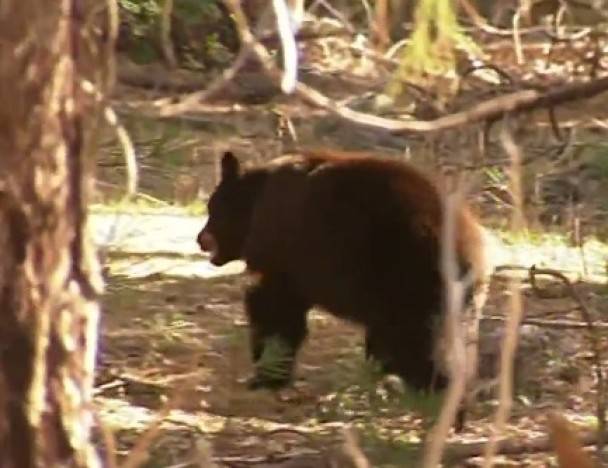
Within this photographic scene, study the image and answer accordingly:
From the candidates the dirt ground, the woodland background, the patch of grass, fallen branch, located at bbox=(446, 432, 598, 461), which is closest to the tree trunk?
the woodland background

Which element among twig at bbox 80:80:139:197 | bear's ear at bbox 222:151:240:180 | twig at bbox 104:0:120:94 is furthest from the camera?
bear's ear at bbox 222:151:240:180

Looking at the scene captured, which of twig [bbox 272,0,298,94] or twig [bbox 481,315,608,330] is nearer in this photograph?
twig [bbox 272,0,298,94]

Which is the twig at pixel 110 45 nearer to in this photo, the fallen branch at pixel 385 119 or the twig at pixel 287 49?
the fallen branch at pixel 385 119

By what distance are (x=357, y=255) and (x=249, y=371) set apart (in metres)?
0.73

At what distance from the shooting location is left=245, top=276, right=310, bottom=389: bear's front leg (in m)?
5.95

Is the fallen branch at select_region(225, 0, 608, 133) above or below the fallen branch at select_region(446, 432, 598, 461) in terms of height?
above

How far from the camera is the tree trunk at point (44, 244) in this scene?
294cm

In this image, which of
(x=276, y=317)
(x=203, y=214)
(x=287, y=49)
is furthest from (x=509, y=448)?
(x=203, y=214)

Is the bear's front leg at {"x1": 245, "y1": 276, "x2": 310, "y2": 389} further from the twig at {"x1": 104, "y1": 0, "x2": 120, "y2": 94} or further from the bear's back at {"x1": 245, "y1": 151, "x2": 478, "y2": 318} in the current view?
the twig at {"x1": 104, "y1": 0, "x2": 120, "y2": 94}

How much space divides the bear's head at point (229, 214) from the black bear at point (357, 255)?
179 mm

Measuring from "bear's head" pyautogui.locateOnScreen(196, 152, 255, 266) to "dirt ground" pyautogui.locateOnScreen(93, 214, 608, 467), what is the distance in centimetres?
30

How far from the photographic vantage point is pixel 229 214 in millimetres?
6559

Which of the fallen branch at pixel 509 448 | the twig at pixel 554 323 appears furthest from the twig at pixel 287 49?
the twig at pixel 554 323

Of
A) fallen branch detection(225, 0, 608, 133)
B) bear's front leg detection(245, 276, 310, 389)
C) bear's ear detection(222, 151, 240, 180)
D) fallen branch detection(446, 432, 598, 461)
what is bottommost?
fallen branch detection(446, 432, 598, 461)
